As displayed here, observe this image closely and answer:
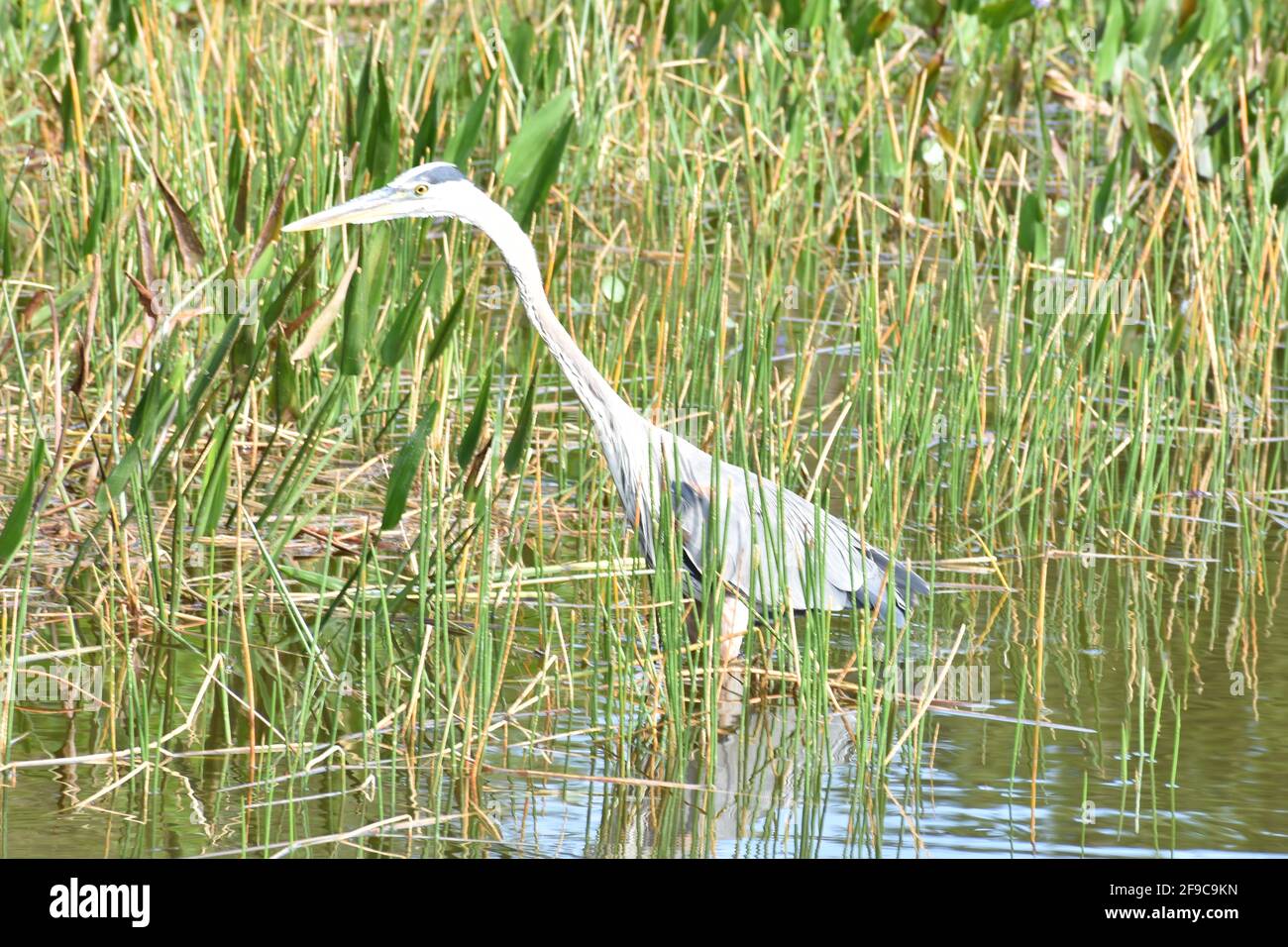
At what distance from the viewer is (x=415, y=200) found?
13.0 feet

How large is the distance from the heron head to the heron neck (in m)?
0.06

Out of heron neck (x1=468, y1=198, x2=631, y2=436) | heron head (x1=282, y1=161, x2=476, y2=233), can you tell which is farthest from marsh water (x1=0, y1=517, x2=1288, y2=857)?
heron head (x1=282, y1=161, x2=476, y2=233)

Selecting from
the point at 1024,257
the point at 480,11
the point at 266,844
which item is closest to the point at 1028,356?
the point at 1024,257

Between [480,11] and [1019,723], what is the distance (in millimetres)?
6426

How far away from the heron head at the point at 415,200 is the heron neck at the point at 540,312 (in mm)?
59

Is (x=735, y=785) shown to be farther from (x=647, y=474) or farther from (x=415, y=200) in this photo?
(x=415, y=200)

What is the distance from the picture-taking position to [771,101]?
721 centimetres

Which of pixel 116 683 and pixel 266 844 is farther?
pixel 116 683

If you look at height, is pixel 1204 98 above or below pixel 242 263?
above

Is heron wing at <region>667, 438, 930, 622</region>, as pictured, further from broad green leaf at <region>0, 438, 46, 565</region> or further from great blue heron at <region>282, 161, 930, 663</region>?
broad green leaf at <region>0, 438, 46, 565</region>

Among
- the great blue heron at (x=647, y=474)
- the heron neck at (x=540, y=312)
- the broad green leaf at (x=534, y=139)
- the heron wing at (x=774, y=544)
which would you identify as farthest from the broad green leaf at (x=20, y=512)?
the broad green leaf at (x=534, y=139)

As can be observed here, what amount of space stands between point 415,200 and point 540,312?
0.35m
